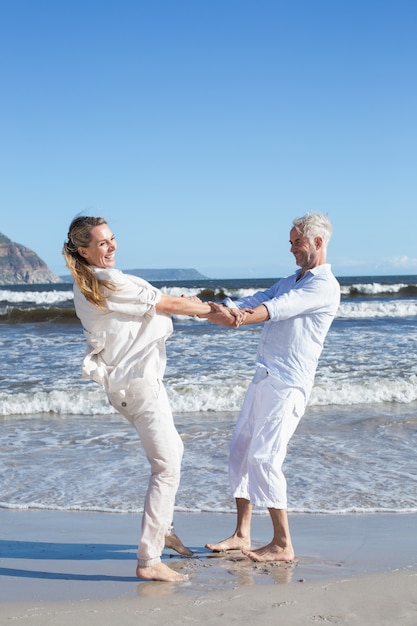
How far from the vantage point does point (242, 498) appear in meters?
4.23

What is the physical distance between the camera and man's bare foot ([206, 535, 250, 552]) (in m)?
4.09

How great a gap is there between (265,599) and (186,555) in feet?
3.09

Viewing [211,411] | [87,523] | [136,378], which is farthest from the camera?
[211,411]

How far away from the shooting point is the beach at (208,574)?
118 inches

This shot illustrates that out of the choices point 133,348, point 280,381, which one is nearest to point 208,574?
point 280,381

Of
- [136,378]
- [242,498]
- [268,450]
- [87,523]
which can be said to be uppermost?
[136,378]

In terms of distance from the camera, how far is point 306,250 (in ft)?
13.4

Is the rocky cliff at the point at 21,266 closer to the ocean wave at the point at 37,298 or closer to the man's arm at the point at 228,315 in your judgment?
the ocean wave at the point at 37,298

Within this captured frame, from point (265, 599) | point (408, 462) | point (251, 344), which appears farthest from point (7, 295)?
point (265, 599)

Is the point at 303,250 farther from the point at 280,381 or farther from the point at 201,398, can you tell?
the point at 201,398

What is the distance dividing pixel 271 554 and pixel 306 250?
5.46ft

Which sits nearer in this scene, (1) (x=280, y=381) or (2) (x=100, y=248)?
(2) (x=100, y=248)

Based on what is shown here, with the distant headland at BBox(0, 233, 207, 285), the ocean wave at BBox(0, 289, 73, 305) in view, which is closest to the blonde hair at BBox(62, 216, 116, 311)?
the ocean wave at BBox(0, 289, 73, 305)

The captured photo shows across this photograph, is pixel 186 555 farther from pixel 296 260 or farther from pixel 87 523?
pixel 296 260
